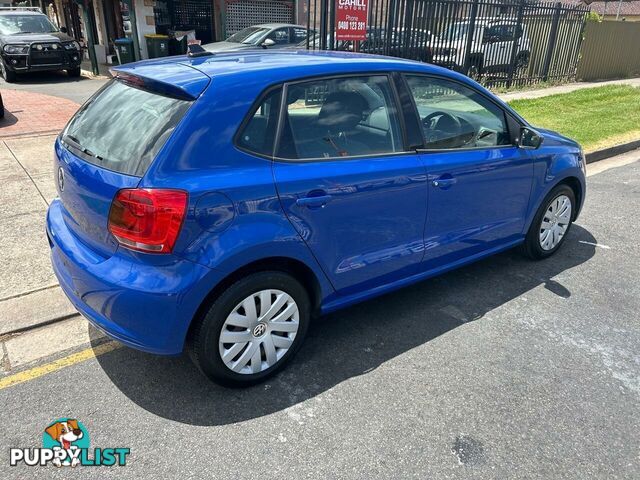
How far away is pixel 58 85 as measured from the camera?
1337 centimetres

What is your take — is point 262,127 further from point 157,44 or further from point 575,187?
point 157,44

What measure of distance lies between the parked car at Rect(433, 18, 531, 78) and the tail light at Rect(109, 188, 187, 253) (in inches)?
415

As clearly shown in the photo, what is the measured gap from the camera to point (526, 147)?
3879mm

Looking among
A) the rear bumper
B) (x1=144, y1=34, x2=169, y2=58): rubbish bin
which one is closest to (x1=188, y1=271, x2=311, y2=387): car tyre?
the rear bumper

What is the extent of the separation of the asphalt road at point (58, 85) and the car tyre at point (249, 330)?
33.2 ft

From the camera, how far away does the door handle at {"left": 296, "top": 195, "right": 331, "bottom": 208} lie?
2704 mm

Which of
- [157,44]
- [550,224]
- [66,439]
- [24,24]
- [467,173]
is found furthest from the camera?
[157,44]

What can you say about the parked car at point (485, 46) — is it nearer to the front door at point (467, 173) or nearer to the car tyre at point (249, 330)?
the front door at point (467, 173)

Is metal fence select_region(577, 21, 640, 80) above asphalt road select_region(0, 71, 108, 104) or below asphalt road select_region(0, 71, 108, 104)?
above

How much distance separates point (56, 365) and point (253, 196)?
1.65 meters

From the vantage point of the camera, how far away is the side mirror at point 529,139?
12.7ft

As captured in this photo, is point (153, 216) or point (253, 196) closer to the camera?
point (153, 216)

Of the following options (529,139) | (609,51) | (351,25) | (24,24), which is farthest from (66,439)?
(609,51)

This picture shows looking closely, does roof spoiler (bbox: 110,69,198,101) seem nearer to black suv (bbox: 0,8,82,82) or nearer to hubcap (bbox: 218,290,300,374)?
hubcap (bbox: 218,290,300,374)
